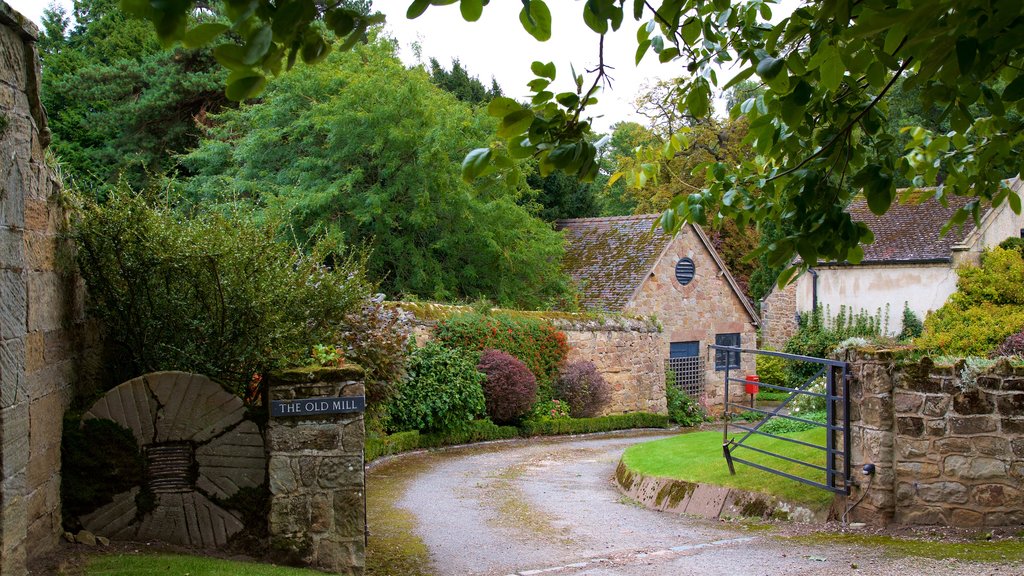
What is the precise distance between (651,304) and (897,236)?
898 cm

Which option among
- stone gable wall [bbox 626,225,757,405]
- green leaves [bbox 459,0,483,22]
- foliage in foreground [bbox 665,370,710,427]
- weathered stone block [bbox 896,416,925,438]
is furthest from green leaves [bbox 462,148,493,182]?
foliage in foreground [bbox 665,370,710,427]

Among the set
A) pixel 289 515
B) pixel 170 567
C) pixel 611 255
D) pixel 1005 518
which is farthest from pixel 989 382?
pixel 611 255

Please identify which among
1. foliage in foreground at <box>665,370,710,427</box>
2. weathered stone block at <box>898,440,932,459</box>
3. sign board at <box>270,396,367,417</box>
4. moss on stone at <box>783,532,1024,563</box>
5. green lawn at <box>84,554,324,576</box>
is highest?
sign board at <box>270,396,367,417</box>

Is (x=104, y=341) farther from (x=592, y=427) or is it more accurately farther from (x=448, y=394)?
(x=592, y=427)

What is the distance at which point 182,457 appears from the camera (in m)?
7.05

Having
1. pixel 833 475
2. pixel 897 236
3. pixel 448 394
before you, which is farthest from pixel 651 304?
pixel 833 475

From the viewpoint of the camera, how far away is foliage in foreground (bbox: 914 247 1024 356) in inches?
717

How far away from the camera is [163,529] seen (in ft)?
22.8

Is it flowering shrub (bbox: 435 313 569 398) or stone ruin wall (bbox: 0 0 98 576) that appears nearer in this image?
stone ruin wall (bbox: 0 0 98 576)

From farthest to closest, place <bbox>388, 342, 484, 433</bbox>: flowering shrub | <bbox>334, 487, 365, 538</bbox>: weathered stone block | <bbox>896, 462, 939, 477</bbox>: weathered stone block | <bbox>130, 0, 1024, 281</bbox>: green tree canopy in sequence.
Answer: <bbox>388, 342, 484, 433</bbox>: flowering shrub < <bbox>896, 462, 939, 477</bbox>: weathered stone block < <bbox>334, 487, 365, 538</bbox>: weathered stone block < <bbox>130, 0, 1024, 281</bbox>: green tree canopy

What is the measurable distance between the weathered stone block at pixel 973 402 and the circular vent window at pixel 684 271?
59.8 ft

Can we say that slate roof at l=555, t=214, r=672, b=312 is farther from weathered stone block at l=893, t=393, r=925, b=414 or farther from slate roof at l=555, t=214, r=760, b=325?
weathered stone block at l=893, t=393, r=925, b=414

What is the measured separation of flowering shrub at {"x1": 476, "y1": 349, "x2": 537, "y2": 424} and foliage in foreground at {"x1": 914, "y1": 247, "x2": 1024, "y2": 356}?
8238 millimetres

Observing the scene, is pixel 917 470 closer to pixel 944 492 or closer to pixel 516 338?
pixel 944 492
